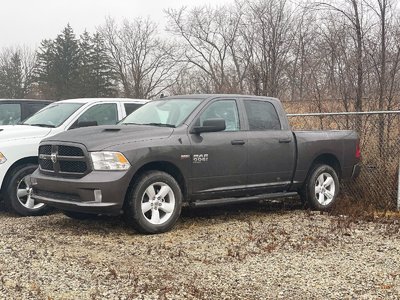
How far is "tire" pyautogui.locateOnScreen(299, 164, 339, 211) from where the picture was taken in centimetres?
852

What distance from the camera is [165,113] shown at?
7.44 meters

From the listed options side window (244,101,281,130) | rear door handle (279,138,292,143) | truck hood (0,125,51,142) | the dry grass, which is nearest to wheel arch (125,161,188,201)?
side window (244,101,281,130)

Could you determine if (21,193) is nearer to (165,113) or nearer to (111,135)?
(111,135)

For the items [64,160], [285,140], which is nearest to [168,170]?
[64,160]

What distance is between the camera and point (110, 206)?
6.17 metres

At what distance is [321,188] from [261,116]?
5.61 feet

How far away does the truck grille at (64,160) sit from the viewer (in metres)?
6.37

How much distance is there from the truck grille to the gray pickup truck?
0.01 m

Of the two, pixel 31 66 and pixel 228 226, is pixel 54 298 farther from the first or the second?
pixel 31 66

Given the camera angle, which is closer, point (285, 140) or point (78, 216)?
point (78, 216)

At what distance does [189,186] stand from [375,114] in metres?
4.10

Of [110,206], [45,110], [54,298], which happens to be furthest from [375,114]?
[54,298]

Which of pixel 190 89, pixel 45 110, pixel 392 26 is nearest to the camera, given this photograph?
pixel 45 110

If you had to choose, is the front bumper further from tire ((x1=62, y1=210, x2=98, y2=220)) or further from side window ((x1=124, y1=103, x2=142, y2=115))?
side window ((x1=124, y1=103, x2=142, y2=115))
